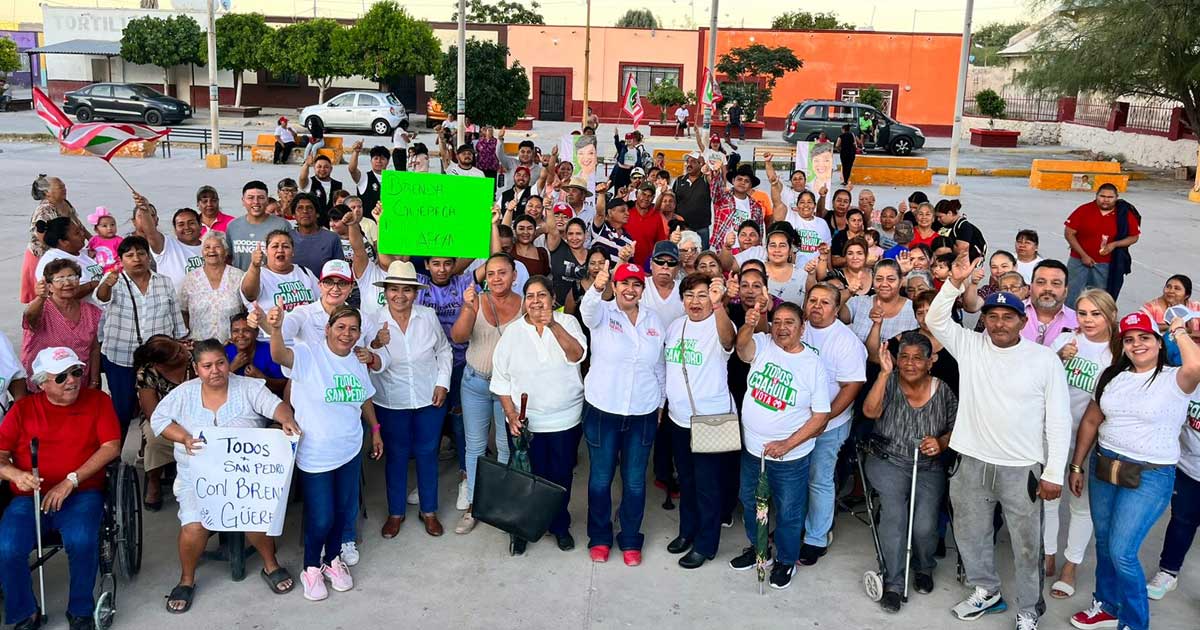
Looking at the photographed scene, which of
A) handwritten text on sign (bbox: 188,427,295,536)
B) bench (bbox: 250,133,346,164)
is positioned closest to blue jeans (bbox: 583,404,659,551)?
handwritten text on sign (bbox: 188,427,295,536)

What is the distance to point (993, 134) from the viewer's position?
115ft

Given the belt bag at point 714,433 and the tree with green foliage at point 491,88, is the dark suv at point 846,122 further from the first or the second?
the belt bag at point 714,433

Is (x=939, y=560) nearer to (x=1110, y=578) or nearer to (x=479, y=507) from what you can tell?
(x=1110, y=578)

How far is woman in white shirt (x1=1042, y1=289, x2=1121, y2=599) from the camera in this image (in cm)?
491

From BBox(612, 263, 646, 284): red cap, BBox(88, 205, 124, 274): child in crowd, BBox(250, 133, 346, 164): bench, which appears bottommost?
BBox(88, 205, 124, 274): child in crowd

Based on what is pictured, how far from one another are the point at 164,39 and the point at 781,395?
4307cm

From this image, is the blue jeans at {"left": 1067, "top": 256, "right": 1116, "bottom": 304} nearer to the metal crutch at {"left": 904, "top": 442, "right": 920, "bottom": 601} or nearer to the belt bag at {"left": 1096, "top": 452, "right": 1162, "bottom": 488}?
the belt bag at {"left": 1096, "top": 452, "right": 1162, "bottom": 488}

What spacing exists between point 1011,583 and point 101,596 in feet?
15.6

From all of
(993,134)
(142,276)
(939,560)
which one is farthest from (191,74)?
(939,560)

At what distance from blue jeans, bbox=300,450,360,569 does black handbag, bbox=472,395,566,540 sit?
0.69 meters

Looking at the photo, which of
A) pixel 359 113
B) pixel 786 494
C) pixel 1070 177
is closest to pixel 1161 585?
pixel 786 494

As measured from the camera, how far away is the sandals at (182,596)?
4.72 metres

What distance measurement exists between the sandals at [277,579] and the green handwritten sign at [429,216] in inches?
79.6

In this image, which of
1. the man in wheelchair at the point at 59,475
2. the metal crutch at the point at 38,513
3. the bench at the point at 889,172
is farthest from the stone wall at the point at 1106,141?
the metal crutch at the point at 38,513
